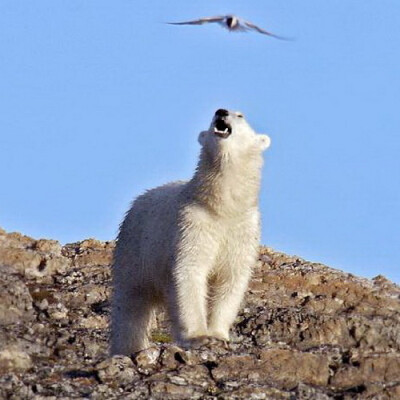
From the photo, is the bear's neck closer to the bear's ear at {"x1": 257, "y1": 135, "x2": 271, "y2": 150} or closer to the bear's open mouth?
the bear's ear at {"x1": 257, "y1": 135, "x2": 271, "y2": 150}

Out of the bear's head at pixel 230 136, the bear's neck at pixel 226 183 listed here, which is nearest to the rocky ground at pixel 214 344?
the bear's neck at pixel 226 183

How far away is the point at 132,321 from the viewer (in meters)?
24.7

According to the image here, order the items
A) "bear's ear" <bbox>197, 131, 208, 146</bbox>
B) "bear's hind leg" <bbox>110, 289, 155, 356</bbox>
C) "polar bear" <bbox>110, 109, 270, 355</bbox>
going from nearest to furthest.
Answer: "polar bear" <bbox>110, 109, 270, 355</bbox>
"bear's ear" <bbox>197, 131, 208, 146</bbox>
"bear's hind leg" <bbox>110, 289, 155, 356</bbox>

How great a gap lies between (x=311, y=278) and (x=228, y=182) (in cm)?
1278

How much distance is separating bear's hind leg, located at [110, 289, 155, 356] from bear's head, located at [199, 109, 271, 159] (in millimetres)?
3202

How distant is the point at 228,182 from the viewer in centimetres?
2283

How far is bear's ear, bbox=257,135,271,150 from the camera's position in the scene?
23.2 meters

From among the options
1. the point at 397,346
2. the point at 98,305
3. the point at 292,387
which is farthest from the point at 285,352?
the point at 98,305

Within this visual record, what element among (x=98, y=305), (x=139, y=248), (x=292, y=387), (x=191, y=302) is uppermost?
(x=98, y=305)

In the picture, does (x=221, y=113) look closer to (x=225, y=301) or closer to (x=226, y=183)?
(x=226, y=183)

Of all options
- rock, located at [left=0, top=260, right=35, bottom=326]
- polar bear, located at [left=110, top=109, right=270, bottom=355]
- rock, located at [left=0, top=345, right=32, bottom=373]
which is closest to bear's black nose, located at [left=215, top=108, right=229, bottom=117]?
polar bear, located at [left=110, top=109, right=270, bottom=355]

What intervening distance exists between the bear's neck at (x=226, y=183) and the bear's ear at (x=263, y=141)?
0.59 feet

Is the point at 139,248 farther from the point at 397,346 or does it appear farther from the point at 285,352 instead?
the point at 397,346

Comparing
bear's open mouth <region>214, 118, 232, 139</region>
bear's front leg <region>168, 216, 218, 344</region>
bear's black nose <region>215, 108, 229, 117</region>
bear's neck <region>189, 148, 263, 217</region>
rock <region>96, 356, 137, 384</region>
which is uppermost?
bear's black nose <region>215, 108, 229, 117</region>
